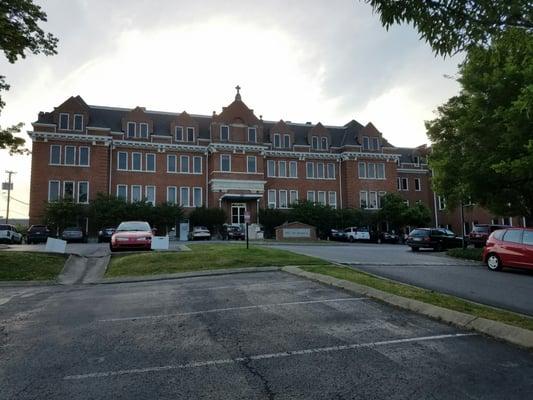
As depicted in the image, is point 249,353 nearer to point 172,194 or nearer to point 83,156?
point 172,194

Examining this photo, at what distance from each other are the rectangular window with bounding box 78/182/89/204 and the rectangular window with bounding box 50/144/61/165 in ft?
10.4

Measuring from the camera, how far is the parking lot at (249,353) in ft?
14.8

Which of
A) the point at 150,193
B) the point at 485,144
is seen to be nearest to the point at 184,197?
the point at 150,193

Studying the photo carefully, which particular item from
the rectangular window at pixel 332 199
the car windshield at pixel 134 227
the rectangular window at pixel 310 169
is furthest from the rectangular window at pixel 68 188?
the rectangular window at pixel 332 199

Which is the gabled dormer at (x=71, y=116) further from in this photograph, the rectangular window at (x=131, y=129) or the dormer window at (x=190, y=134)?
the dormer window at (x=190, y=134)

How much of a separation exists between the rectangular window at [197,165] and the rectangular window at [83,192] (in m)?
11.7

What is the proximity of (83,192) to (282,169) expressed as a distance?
23159 mm

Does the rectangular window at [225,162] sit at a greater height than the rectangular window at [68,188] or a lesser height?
greater

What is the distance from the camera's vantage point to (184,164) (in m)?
52.0

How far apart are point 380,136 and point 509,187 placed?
39.1 meters

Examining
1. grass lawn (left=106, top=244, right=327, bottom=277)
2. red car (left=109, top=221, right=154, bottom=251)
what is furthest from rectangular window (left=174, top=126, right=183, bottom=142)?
grass lawn (left=106, top=244, right=327, bottom=277)

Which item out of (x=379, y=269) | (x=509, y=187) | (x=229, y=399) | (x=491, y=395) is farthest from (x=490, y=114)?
(x=229, y=399)

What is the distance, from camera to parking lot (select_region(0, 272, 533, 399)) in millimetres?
4508

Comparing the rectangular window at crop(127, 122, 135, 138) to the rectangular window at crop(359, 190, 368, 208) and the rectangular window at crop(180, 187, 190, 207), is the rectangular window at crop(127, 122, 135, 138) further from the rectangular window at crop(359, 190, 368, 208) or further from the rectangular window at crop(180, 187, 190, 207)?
the rectangular window at crop(359, 190, 368, 208)
